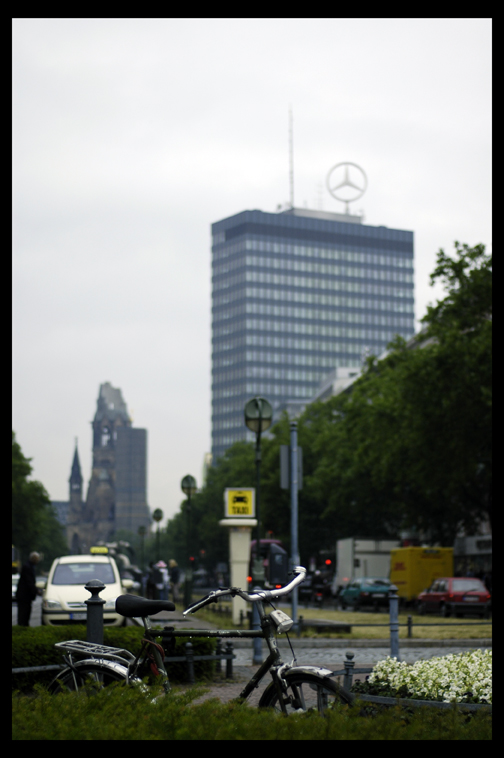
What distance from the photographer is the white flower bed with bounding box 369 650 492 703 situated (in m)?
6.47

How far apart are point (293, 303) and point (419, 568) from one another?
128 meters

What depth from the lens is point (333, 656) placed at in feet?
55.3

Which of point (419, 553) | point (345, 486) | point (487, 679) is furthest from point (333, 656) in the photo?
point (345, 486)

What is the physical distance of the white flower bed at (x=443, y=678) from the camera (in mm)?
6473

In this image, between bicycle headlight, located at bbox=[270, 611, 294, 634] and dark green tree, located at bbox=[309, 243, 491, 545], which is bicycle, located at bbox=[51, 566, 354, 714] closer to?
bicycle headlight, located at bbox=[270, 611, 294, 634]

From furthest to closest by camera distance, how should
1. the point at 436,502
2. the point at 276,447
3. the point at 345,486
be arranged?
1. the point at 276,447
2. the point at 345,486
3. the point at 436,502

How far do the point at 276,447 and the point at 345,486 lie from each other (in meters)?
20.9

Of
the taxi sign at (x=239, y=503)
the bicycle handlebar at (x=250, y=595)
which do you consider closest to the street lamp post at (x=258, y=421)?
the taxi sign at (x=239, y=503)

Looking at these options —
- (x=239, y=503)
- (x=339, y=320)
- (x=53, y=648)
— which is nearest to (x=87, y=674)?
(x=53, y=648)

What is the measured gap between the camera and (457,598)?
35125 millimetres

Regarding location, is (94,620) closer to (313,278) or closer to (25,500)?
(25,500)

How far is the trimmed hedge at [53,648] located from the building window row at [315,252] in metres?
161
